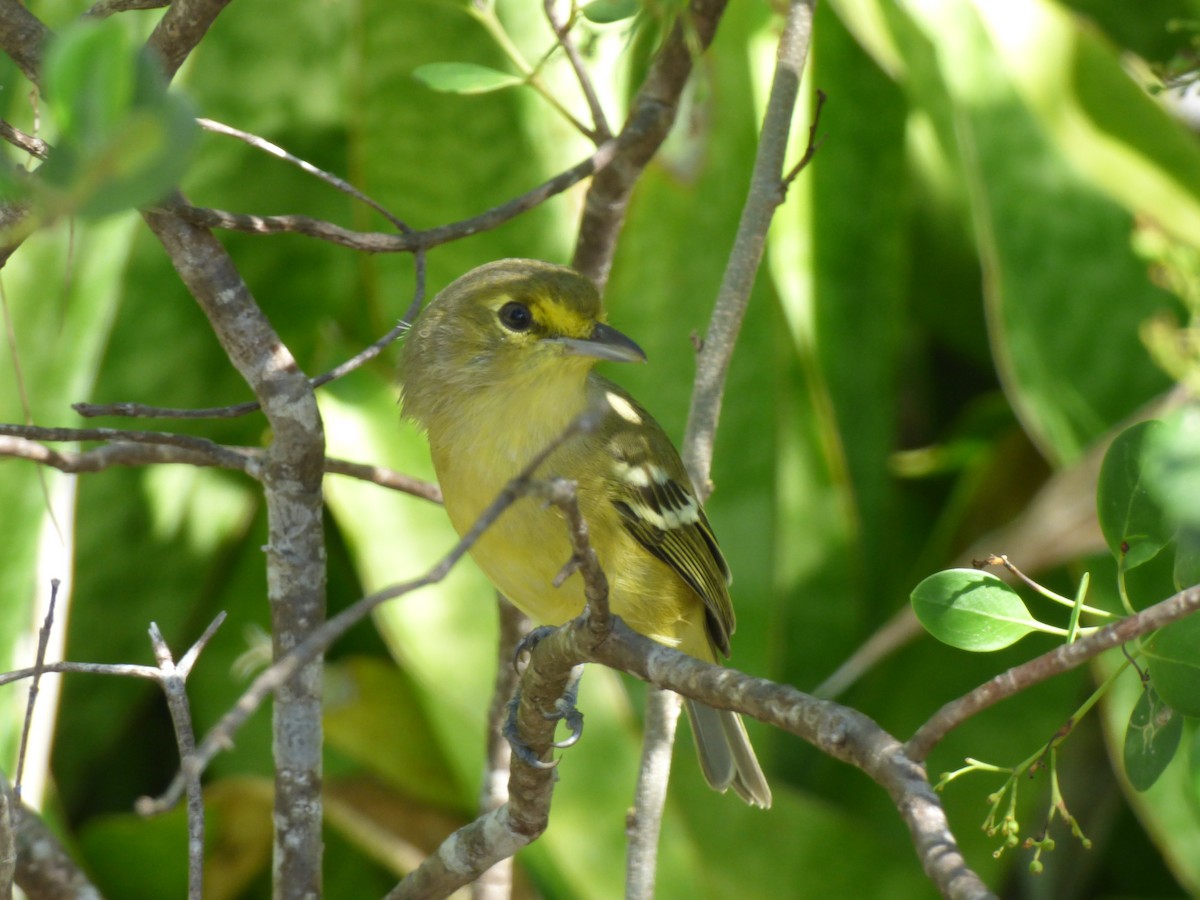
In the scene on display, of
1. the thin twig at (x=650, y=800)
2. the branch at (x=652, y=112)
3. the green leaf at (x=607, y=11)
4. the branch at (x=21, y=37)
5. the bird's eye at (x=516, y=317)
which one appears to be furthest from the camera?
the bird's eye at (x=516, y=317)

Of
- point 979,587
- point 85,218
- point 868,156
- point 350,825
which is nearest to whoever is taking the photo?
point 85,218

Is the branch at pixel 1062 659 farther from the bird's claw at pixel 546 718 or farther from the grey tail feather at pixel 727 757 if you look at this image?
the grey tail feather at pixel 727 757

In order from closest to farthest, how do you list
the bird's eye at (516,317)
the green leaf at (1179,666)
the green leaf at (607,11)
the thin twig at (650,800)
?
the green leaf at (1179,666) → the green leaf at (607,11) → the thin twig at (650,800) → the bird's eye at (516,317)

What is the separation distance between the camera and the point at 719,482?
3113 millimetres

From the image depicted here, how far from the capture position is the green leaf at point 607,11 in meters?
1.78

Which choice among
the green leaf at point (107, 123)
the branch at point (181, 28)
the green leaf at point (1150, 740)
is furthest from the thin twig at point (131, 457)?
the green leaf at point (1150, 740)

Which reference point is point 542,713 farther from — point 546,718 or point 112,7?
point 112,7

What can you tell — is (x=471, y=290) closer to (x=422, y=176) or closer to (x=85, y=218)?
(x=422, y=176)

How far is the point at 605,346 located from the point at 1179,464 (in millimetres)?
1282

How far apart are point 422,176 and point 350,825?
1526mm

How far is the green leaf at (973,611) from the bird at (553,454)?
0.92 metres

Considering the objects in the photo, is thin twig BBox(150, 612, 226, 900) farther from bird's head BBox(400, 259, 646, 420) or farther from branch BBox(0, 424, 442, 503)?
bird's head BBox(400, 259, 646, 420)

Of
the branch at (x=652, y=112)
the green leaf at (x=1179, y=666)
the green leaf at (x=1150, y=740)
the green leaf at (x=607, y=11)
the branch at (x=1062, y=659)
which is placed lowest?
the green leaf at (x=1150, y=740)

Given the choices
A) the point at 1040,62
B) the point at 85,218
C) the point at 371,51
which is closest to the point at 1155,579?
the point at 1040,62
